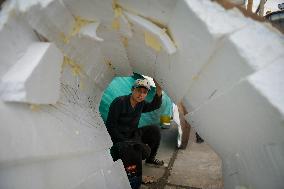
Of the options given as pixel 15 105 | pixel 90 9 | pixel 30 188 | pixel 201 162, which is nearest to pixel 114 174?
pixel 30 188

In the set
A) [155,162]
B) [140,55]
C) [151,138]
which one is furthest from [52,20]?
[155,162]

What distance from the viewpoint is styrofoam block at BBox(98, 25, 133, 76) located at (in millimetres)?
2225

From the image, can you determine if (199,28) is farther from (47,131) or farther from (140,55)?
(47,131)

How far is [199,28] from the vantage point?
1613 millimetres

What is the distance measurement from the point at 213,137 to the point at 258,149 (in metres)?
0.44

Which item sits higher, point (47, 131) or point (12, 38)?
point (12, 38)

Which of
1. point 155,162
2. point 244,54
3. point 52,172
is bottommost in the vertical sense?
point 155,162

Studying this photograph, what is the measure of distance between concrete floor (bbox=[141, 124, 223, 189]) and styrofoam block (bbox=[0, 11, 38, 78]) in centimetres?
242

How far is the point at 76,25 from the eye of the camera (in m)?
1.99

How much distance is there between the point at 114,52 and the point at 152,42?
2.14 feet

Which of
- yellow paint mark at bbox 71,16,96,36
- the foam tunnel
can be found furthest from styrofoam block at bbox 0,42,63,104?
yellow paint mark at bbox 71,16,96,36

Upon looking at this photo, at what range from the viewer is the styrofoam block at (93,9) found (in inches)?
71.2

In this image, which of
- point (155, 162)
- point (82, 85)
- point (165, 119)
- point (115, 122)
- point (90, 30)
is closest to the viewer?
point (90, 30)

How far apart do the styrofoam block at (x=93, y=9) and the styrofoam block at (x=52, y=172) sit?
40.5 inches
